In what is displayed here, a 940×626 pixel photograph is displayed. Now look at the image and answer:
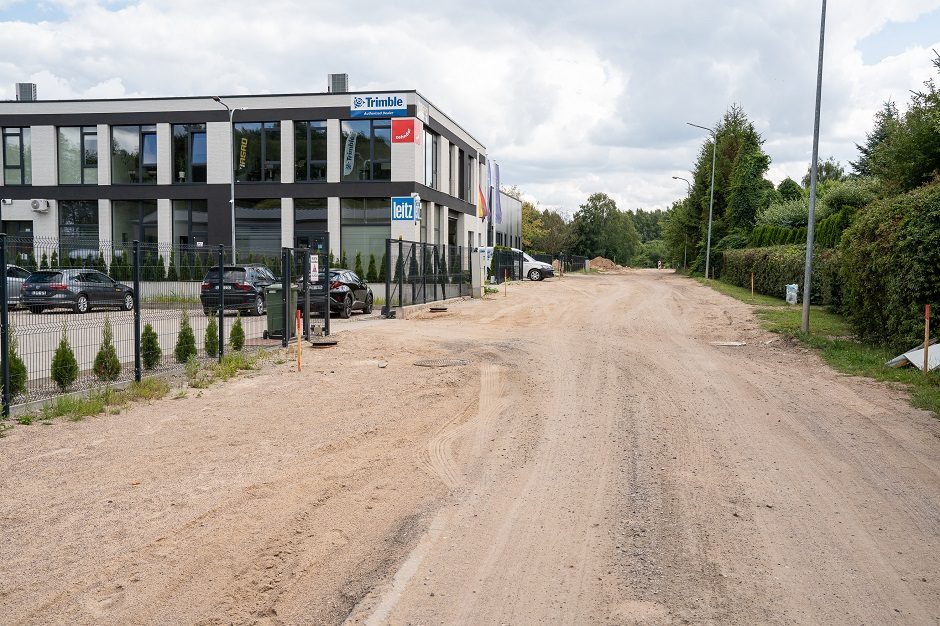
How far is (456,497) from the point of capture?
22.1ft

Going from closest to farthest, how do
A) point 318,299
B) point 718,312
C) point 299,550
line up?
point 299,550
point 318,299
point 718,312

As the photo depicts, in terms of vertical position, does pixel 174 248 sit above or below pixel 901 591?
above

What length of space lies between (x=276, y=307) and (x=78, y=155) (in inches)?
1171

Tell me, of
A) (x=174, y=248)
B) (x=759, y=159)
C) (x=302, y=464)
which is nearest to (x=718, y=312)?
(x=174, y=248)

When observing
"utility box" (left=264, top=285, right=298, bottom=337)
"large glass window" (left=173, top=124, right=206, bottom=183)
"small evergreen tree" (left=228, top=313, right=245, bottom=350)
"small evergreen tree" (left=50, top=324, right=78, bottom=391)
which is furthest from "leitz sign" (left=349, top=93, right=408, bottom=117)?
"small evergreen tree" (left=50, top=324, right=78, bottom=391)

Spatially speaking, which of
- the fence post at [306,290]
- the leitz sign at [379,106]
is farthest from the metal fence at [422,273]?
the leitz sign at [379,106]

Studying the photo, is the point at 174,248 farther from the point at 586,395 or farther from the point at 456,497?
the point at 456,497

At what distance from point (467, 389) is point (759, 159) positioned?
54526 millimetres

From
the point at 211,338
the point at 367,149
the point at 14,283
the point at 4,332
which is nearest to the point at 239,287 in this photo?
the point at 211,338

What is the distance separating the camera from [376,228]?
131ft

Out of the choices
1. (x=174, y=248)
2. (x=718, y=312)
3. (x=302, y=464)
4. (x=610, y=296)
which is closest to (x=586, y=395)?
(x=302, y=464)

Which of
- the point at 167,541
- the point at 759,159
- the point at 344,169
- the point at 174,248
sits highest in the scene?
the point at 759,159

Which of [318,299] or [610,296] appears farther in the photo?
[610,296]

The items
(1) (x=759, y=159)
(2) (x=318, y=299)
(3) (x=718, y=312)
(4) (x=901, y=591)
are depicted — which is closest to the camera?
(4) (x=901, y=591)
